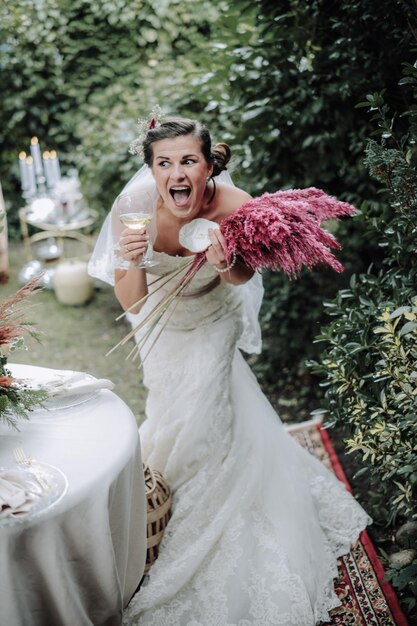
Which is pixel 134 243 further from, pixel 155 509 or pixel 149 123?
pixel 155 509

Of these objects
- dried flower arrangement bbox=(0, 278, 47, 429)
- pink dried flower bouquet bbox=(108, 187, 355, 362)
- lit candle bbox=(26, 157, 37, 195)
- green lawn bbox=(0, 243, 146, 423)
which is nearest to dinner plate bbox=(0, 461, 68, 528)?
dried flower arrangement bbox=(0, 278, 47, 429)

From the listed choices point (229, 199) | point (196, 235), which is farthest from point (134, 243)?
point (229, 199)

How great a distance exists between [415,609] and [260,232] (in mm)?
1500

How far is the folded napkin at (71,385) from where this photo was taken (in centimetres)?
233

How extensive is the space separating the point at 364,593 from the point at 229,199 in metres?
1.62

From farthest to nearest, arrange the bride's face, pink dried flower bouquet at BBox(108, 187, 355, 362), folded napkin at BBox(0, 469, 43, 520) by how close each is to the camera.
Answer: the bride's face → pink dried flower bouquet at BBox(108, 187, 355, 362) → folded napkin at BBox(0, 469, 43, 520)

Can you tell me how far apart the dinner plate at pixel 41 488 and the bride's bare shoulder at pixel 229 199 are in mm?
1311

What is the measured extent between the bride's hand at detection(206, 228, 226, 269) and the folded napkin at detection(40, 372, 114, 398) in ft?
1.82

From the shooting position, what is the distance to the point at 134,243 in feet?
8.05

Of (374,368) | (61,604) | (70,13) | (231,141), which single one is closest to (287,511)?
(374,368)

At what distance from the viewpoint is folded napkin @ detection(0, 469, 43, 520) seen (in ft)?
5.92

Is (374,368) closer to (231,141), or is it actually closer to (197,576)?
(197,576)

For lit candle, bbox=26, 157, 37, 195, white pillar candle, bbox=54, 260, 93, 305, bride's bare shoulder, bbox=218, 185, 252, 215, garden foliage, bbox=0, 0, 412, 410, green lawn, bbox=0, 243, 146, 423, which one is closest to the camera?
bride's bare shoulder, bbox=218, 185, 252, 215

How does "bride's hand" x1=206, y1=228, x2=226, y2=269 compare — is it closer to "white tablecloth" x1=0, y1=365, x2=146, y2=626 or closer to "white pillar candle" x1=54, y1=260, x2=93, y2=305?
"white tablecloth" x1=0, y1=365, x2=146, y2=626
